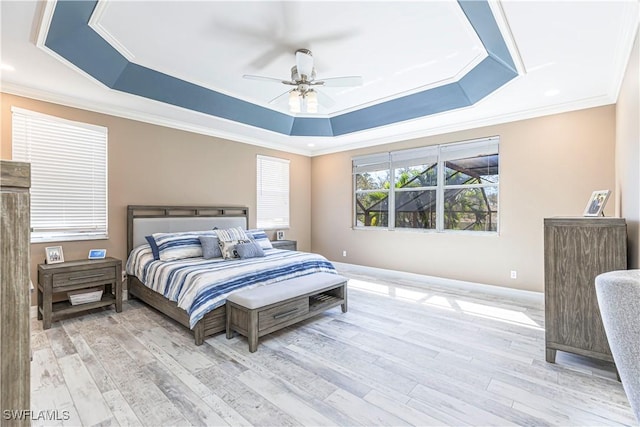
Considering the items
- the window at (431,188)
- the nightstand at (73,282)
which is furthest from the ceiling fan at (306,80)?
the nightstand at (73,282)

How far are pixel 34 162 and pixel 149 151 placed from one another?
1265 mm

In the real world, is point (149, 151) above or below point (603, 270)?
above

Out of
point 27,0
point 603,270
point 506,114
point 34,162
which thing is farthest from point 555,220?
point 34,162

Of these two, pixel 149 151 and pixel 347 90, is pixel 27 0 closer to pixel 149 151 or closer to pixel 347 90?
pixel 149 151

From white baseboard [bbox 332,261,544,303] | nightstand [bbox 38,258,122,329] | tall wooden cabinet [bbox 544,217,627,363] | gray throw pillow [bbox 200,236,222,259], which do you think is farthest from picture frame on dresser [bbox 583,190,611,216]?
nightstand [bbox 38,258,122,329]

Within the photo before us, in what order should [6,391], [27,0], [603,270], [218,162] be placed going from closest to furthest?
[6,391]
[27,0]
[603,270]
[218,162]

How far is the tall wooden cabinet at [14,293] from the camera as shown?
515 mm

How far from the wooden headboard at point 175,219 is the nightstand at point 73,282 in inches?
25.4

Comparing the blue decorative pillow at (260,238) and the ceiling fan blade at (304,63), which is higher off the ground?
the ceiling fan blade at (304,63)

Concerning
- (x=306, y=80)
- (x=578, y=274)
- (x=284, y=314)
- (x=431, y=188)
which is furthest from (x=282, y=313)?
(x=431, y=188)

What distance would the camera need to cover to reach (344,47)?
9.78 ft

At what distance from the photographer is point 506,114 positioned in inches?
169

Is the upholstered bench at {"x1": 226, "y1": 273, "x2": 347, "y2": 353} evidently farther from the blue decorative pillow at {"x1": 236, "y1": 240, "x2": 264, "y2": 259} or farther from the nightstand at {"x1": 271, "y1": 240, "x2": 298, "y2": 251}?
the nightstand at {"x1": 271, "y1": 240, "x2": 298, "y2": 251}

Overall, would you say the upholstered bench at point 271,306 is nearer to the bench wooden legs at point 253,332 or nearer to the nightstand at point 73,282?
the bench wooden legs at point 253,332
